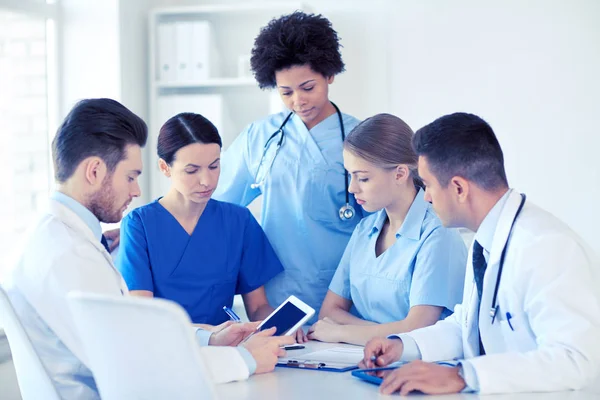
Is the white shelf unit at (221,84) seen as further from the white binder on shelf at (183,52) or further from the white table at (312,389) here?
the white table at (312,389)

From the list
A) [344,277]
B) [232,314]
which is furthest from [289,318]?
[344,277]

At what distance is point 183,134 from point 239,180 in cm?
45

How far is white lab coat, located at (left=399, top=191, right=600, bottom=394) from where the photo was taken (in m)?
1.33

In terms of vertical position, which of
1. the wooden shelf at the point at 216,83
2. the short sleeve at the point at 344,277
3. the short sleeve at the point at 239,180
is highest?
the wooden shelf at the point at 216,83

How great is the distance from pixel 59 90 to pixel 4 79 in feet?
1.53

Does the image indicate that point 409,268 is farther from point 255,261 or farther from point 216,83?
point 216,83

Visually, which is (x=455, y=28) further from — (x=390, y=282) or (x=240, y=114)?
(x=390, y=282)

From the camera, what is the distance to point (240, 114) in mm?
4062

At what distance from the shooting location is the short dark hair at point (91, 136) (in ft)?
5.26

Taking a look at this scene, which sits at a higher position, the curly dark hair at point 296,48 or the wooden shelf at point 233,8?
the wooden shelf at point 233,8

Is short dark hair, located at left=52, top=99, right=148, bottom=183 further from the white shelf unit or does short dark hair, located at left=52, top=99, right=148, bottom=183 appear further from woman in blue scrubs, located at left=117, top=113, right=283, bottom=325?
the white shelf unit

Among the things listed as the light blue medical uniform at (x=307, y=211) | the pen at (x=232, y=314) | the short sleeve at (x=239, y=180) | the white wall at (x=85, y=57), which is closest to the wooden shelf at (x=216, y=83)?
the white wall at (x=85, y=57)

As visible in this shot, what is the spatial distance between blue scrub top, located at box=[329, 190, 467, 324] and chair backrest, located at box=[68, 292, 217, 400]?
90 centimetres

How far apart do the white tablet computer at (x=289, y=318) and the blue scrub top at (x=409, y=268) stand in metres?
0.22
